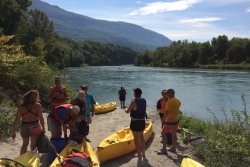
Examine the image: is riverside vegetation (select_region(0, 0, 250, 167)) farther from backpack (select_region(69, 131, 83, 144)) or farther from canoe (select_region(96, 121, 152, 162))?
backpack (select_region(69, 131, 83, 144))

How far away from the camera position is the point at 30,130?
16.2 feet

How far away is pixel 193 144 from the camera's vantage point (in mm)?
7246

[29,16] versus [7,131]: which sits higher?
[29,16]

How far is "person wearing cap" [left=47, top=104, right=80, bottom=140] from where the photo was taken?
5312 millimetres

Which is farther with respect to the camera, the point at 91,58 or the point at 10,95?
the point at 91,58

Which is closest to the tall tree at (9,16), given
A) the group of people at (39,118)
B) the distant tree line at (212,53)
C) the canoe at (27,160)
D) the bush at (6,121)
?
the bush at (6,121)

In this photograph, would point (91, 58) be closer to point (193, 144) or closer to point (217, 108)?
point (217, 108)

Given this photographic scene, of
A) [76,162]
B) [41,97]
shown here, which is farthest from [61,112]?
[41,97]

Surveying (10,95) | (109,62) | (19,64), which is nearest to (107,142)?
(10,95)

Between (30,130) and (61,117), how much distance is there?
26.8 inches

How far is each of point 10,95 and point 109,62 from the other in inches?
4482

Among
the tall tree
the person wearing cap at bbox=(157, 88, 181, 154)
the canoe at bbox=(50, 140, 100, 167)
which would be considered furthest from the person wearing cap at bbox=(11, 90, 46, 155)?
the tall tree

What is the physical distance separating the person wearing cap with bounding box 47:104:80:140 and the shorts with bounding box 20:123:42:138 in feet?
1.41

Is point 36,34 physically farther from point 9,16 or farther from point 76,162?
point 76,162
